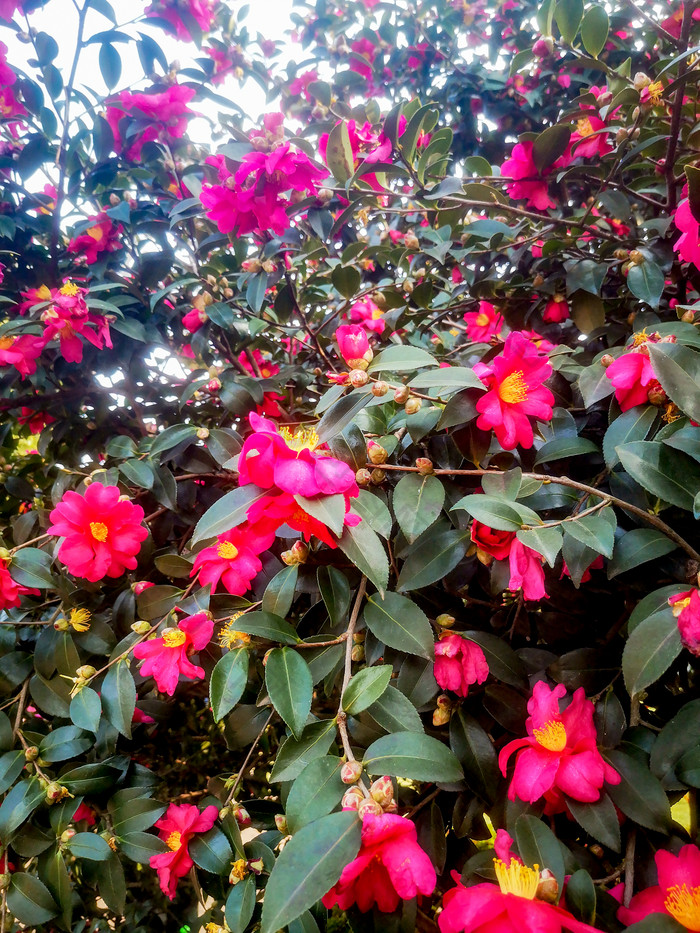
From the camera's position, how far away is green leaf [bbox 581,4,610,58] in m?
0.79

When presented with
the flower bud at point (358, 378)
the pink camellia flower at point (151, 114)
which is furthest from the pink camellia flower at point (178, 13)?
the flower bud at point (358, 378)

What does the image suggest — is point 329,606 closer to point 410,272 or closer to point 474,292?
point 474,292

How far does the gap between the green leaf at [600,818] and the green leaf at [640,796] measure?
0.01m

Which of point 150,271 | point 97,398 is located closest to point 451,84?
point 150,271

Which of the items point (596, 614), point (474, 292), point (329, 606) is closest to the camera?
point (329, 606)

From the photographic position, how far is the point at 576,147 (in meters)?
0.91

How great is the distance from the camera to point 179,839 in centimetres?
71

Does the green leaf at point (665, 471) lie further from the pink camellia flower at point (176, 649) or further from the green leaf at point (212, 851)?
Result: the green leaf at point (212, 851)

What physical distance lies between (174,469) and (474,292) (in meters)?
0.62

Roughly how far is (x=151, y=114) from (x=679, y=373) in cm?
113

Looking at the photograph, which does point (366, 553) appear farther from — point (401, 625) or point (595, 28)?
point (595, 28)

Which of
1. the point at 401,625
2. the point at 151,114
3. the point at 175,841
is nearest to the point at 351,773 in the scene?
the point at 401,625

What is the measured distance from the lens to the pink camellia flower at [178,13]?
114cm

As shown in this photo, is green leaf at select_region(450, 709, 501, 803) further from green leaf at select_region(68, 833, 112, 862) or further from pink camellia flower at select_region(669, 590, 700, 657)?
green leaf at select_region(68, 833, 112, 862)
